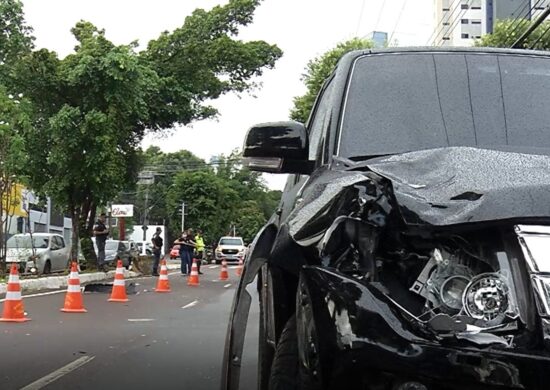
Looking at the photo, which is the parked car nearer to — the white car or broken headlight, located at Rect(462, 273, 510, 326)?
A: the white car

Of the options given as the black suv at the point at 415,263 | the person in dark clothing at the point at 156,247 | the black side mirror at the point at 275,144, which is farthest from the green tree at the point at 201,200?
the black suv at the point at 415,263

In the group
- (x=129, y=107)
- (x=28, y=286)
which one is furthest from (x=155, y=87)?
(x=28, y=286)

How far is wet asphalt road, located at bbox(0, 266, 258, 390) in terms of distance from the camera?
5957mm

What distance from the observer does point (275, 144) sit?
327 cm

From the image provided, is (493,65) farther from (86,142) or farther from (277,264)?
(86,142)

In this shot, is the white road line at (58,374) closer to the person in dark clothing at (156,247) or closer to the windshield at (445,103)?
the windshield at (445,103)

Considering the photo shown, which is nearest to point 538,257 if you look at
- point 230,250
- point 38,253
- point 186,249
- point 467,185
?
point 467,185

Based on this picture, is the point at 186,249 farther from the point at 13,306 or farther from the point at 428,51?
the point at 428,51

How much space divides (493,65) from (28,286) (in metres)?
14.8

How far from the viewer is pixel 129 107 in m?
20.8

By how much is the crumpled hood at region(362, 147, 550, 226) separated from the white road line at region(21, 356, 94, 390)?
13.0 ft

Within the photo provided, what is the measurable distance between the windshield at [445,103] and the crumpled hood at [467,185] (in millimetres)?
410

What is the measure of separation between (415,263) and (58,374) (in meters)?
4.71

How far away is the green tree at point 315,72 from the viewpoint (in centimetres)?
2734
